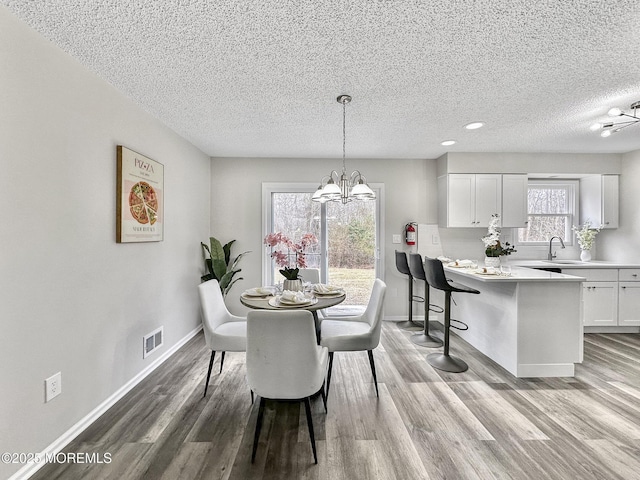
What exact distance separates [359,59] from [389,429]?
2.38m

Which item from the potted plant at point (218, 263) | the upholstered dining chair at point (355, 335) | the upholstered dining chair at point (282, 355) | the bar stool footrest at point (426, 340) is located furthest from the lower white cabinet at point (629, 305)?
the potted plant at point (218, 263)

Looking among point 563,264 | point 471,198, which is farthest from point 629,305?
point 471,198

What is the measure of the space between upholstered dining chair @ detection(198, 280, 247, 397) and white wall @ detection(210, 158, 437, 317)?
1659 millimetres

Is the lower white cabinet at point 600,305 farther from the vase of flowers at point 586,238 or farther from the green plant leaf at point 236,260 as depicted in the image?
the green plant leaf at point 236,260

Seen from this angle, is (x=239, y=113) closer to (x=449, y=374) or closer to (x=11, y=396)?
(x=11, y=396)

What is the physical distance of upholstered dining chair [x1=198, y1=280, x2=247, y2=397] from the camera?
2.29 metres

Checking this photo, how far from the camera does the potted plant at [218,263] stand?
12.7ft

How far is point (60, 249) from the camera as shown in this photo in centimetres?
178

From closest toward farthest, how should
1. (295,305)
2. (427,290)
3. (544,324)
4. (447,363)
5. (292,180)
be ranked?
(295,305) → (544,324) → (447,363) → (427,290) → (292,180)

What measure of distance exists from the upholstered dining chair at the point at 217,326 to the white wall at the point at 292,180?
1.66 m

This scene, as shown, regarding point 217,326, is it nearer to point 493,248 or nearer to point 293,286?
point 293,286

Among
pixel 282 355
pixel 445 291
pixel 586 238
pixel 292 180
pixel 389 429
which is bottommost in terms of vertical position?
pixel 389 429

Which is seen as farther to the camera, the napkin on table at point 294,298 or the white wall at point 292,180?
the white wall at point 292,180

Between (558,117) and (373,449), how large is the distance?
3.24 m
